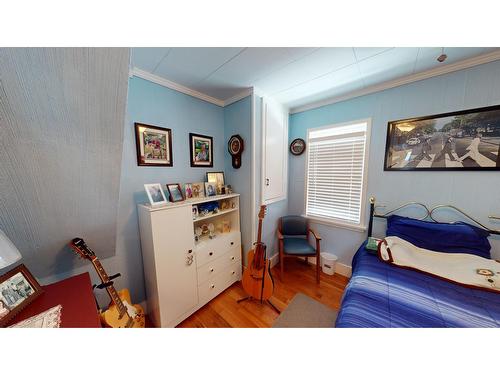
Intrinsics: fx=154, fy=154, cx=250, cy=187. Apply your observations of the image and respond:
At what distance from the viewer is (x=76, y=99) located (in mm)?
654

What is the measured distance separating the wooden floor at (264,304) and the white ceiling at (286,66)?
238 cm

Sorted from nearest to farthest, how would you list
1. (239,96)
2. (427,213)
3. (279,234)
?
(427,213)
(239,96)
(279,234)

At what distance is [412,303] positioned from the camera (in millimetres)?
1006

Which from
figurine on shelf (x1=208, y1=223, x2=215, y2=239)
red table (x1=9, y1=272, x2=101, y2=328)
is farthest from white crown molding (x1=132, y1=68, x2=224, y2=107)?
red table (x1=9, y1=272, x2=101, y2=328)

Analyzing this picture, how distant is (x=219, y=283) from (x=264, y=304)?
56 cm

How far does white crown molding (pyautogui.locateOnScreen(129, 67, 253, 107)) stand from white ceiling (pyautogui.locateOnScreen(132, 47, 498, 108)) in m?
0.03

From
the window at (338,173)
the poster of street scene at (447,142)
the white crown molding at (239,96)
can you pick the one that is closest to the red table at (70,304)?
the white crown molding at (239,96)

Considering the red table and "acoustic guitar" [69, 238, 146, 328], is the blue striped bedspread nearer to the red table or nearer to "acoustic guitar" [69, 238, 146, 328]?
the red table

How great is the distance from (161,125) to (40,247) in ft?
4.12

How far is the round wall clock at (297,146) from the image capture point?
91.7 inches

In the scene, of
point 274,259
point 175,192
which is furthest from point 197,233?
point 274,259

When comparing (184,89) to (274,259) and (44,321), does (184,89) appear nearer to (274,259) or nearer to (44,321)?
(44,321)
